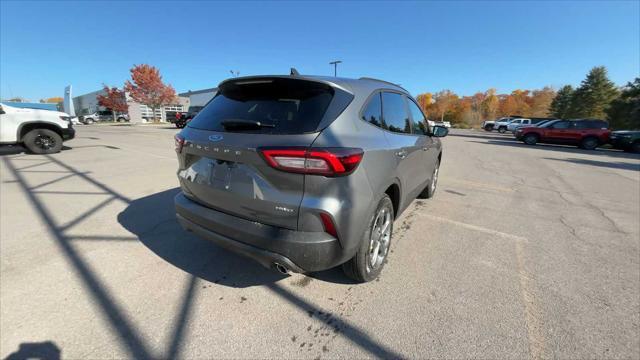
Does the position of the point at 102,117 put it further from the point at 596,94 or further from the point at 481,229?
the point at 596,94

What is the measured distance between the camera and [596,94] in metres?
42.0

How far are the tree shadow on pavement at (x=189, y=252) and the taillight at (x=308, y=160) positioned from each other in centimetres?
127

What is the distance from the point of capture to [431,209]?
4.70m

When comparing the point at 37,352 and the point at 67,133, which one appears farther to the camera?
the point at 67,133

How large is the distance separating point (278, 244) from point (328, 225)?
37 cm

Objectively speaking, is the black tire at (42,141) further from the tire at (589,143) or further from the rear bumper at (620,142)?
the rear bumper at (620,142)

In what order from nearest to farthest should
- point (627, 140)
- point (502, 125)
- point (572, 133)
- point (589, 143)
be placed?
1. point (627, 140)
2. point (589, 143)
3. point (572, 133)
4. point (502, 125)

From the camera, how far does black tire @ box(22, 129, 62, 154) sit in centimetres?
822

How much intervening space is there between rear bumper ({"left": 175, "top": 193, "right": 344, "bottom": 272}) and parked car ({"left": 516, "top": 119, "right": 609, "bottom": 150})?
22.8 metres

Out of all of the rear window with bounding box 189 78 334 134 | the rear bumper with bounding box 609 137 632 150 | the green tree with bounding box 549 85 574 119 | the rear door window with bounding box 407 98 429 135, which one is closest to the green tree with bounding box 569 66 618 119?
the green tree with bounding box 549 85 574 119

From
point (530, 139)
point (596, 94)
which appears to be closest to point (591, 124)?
point (530, 139)

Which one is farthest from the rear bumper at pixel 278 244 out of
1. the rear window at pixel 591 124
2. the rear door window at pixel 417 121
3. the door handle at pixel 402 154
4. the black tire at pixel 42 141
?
the rear window at pixel 591 124

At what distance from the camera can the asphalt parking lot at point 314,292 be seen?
75.2 inches

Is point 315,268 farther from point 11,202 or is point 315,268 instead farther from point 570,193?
point 570,193
